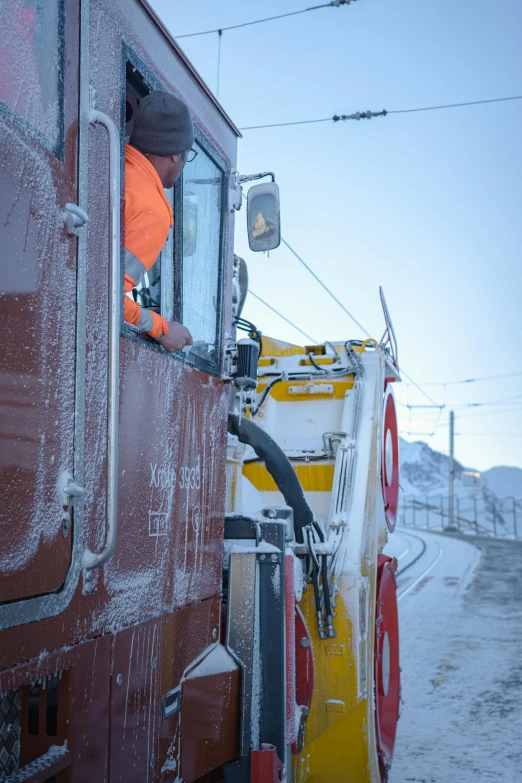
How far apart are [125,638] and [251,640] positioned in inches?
31.8

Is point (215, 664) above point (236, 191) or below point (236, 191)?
below

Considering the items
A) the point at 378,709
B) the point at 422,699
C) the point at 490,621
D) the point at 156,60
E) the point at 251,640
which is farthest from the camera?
the point at 490,621

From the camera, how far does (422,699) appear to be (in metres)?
5.62

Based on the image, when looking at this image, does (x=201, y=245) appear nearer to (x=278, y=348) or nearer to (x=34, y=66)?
(x=34, y=66)

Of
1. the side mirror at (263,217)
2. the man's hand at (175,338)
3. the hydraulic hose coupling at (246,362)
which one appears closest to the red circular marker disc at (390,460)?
the side mirror at (263,217)

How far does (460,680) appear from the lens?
612 centimetres

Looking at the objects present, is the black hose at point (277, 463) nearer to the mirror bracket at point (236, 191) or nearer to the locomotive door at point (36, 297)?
the mirror bracket at point (236, 191)

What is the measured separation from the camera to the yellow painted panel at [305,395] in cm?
426

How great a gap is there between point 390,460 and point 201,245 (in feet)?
7.96

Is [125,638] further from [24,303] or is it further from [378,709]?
[378,709]

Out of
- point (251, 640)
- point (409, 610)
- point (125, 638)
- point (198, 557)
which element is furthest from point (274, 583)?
point (409, 610)

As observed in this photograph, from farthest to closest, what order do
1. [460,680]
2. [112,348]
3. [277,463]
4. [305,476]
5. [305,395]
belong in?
[460,680], [305,395], [305,476], [277,463], [112,348]

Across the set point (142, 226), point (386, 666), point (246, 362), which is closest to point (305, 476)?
point (386, 666)

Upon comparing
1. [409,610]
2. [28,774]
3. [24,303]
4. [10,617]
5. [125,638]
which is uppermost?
[24,303]
